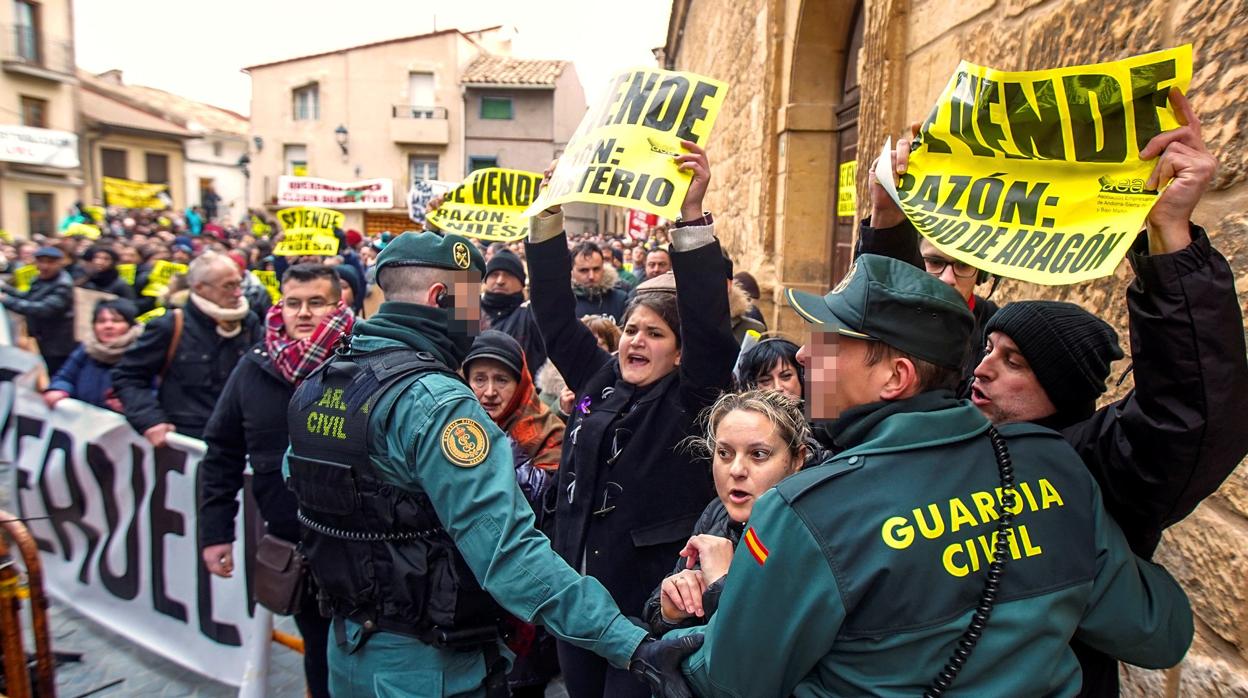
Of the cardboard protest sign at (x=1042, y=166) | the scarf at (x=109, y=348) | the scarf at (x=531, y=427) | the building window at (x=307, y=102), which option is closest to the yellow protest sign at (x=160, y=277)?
the scarf at (x=109, y=348)

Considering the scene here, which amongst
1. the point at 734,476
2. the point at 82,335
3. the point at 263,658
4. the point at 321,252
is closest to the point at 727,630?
the point at 734,476

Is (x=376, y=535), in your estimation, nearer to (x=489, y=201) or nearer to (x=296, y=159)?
(x=489, y=201)

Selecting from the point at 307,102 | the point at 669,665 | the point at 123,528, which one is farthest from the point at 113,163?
the point at 669,665

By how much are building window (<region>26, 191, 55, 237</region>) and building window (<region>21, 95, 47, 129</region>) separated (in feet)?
7.63

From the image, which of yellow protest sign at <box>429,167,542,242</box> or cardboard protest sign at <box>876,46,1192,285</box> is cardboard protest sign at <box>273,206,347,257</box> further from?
cardboard protest sign at <box>876,46,1192,285</box>

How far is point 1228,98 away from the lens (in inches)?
76.1

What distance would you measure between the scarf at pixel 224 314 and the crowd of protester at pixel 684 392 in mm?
14

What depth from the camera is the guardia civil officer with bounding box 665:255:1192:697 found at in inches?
51.7

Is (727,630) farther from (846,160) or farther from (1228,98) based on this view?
(846,160)

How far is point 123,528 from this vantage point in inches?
170

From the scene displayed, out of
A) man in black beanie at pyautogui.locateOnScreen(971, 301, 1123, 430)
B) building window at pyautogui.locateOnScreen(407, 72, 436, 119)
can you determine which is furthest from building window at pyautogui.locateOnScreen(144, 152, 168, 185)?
man in black beanie at pyautogui.locateOnScreen(971, 301, 1123, 430)

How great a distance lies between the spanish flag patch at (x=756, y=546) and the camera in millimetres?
1354

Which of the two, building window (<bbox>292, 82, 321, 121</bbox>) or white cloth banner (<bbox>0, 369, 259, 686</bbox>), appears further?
building window (<bbox>292, 82, 321, 121</bbox>)

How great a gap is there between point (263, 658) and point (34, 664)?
3.22 ft
